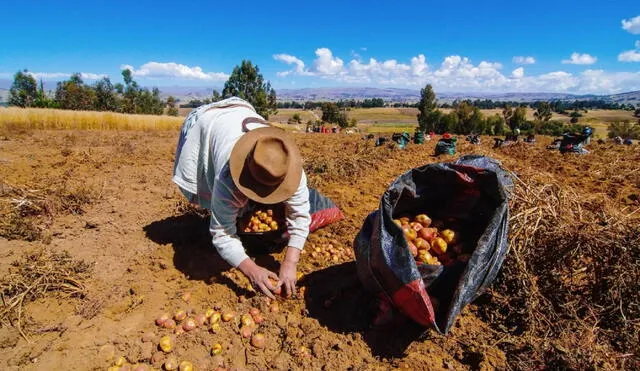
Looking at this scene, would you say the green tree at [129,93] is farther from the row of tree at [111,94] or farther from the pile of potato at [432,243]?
the pile of potato at [432,243]

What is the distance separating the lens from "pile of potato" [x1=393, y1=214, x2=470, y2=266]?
2381 mm

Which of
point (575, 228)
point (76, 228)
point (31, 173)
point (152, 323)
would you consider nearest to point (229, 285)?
point (152, 323)

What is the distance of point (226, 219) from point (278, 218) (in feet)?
3.86

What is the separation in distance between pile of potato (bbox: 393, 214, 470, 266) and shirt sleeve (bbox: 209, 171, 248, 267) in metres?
1.18

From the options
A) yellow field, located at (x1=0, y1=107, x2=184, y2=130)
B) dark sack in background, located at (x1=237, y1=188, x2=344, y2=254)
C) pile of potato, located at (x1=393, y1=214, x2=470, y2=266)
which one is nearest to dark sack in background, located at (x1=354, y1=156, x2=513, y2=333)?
pile of potato, located at (x1=393, y1=214, x2=470, y2=266)

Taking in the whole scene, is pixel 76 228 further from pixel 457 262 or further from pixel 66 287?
pixel 457 262

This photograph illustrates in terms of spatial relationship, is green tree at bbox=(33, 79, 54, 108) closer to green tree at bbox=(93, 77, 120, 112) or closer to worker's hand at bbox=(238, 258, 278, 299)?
green tree at bbox=(93, 77, 120, 112)

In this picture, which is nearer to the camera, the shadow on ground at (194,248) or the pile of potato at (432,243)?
the pile of potato at (432,243)

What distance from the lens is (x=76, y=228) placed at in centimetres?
407

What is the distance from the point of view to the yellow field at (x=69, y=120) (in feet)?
56.6

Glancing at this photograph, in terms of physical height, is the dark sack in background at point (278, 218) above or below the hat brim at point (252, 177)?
below

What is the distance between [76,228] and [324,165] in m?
4.48

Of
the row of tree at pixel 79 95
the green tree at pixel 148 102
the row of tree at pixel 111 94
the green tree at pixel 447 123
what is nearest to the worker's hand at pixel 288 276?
the row of tree at pixel 111 94

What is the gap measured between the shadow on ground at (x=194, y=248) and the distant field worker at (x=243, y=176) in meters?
0.56
